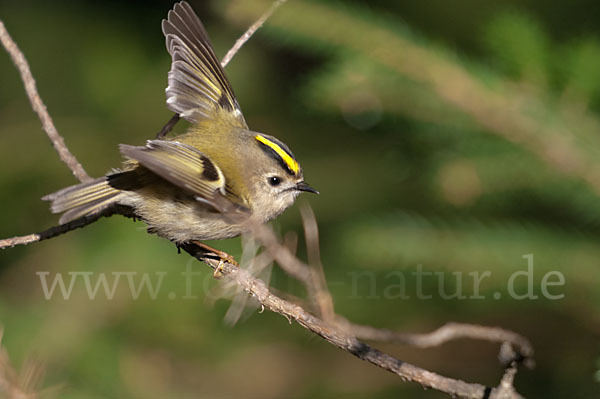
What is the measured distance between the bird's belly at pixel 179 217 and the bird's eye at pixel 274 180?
0.78 feet

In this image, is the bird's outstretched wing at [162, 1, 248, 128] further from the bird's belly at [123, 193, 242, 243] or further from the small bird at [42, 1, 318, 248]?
the bird's belly at [123, 193, 242, 243]

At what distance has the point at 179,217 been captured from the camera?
4.80 ft

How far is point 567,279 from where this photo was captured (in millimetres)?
1369

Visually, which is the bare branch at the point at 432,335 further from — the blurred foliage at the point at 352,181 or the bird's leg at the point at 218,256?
the bird's leg at the point at 218,256

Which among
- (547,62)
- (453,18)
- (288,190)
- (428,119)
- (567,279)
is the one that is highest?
(453,18)

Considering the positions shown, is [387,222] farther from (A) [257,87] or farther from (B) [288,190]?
(A) [257,87]

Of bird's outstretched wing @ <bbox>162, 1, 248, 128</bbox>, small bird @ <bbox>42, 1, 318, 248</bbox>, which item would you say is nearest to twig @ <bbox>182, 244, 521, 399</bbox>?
small bird @ <bbox>42, 1, 318, 248</bbox>

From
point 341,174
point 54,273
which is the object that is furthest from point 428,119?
point 54,273

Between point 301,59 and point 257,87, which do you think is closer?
point 257,87

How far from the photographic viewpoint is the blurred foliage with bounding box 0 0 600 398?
53.1 inches

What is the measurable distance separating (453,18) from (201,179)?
1.33 metres

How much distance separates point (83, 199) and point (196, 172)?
243mm

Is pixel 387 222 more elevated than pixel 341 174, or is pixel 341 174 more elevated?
pixel 341 174

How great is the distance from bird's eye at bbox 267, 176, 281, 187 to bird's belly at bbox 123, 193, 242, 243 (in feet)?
0.78
